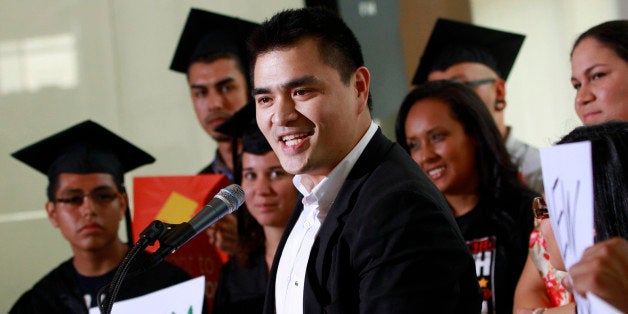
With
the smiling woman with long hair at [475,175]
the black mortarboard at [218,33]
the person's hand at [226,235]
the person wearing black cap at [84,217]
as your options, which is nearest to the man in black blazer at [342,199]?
the smiling woman with long hair at [475,175]

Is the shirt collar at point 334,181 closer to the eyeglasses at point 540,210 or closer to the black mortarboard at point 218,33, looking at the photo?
the eyeglasses at point 540,210

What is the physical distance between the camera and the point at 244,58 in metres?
3.76

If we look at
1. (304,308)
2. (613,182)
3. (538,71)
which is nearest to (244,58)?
(538,71)

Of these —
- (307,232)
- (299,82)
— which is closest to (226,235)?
(307,232)

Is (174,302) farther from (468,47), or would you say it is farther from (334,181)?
(468,47)

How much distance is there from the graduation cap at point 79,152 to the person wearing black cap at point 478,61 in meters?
1.52

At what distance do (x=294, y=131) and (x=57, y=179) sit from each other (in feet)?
5.80

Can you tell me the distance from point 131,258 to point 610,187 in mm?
931

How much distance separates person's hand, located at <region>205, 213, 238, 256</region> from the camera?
10.5 feet

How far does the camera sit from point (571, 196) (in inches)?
46.8

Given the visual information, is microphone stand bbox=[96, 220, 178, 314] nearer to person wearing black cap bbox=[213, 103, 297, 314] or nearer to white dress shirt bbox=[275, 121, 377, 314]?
white dress shirt bbox=[275, 121, 377, 314]

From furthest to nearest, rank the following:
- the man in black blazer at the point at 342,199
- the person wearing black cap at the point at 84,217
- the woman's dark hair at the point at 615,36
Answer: the person wearing black cap at the point at 84,217, the woman's dark hair at the point at 615,36, the man in black blazer at the point at 342,199

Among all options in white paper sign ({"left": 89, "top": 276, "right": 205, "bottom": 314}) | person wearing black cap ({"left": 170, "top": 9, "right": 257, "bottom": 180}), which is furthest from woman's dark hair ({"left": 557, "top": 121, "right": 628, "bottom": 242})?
person wearing black cap ({"left": 170, "top": 9, "right": 257, "bottom": 180})

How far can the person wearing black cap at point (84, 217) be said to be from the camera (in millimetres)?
3096
